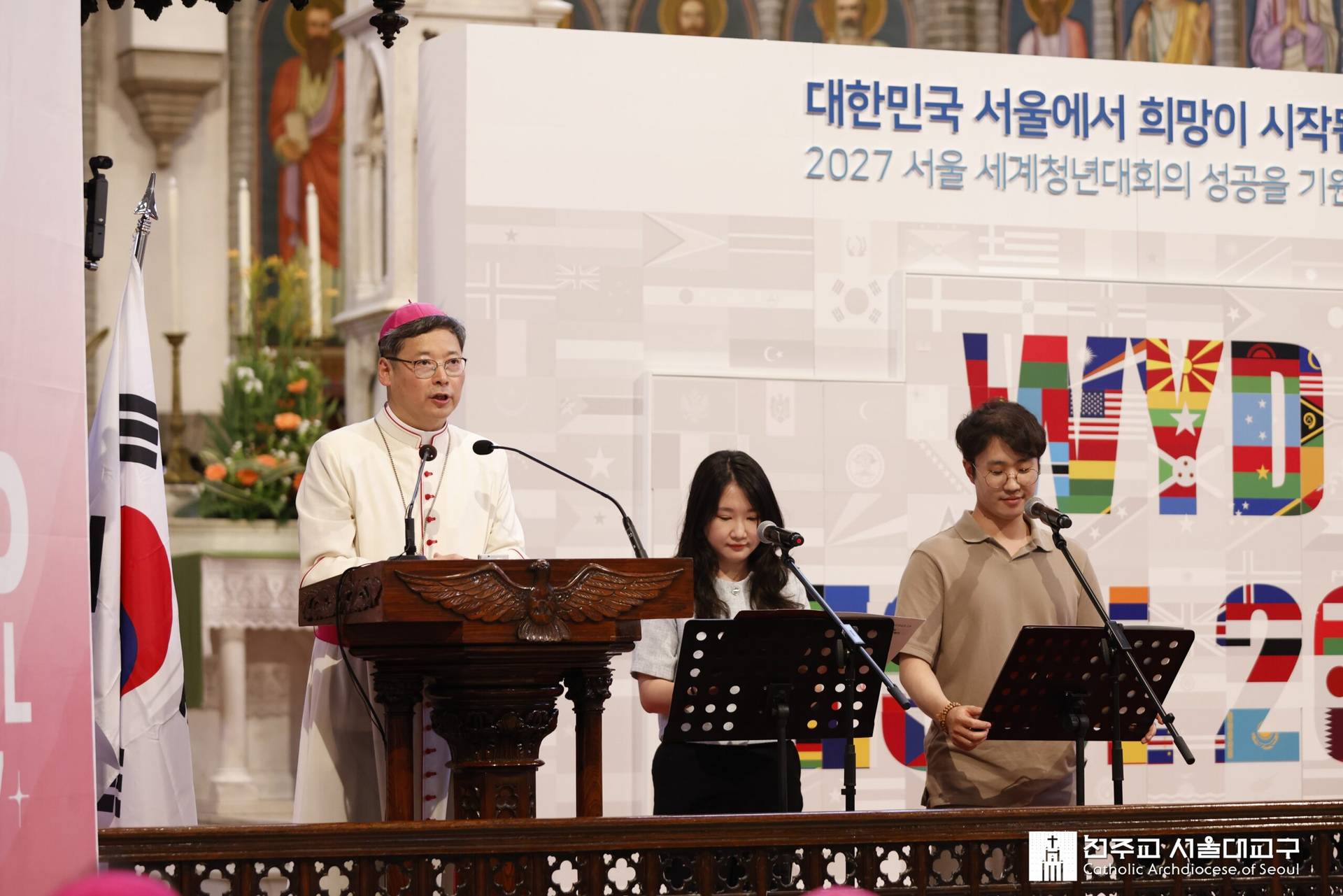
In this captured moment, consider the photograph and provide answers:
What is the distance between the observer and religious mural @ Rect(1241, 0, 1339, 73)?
1222 centimetres

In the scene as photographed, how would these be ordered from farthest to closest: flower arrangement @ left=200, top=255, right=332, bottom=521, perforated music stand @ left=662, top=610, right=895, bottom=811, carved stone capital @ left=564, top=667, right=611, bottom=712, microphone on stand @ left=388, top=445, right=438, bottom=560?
flower arrangement @ left=200, top=255, right=332, bottom=521
perforated music stand @ left=662, top=610, right=895, bottom=811
carved stone capital @ left=564, top=667, right=611, bottom=712
microphone on stand @ left=388, top=445, right=438, bottom=560

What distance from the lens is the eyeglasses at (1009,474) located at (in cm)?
434

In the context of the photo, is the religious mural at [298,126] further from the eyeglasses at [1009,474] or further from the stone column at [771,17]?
the eyeglasses at [1009,474]

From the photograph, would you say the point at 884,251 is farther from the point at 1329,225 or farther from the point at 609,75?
the point at 1329,225

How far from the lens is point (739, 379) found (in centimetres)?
601

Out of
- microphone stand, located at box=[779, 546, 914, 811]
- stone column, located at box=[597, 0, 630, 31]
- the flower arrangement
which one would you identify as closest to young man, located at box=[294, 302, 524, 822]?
microphone stand, located at box=[779, 546, 914, 811]

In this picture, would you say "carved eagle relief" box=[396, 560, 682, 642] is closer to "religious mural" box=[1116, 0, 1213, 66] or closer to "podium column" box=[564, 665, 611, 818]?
"podium column" box=[564, 665, 611, 818]

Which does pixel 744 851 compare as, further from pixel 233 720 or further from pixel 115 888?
pixel 233 720

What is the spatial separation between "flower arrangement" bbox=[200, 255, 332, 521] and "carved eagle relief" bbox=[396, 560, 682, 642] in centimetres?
447

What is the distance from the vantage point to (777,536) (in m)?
4.08

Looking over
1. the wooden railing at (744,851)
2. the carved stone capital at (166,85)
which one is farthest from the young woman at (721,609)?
→ the carved stone capital at (166,85)

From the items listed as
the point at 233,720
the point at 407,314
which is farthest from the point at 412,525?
the point at 233,720

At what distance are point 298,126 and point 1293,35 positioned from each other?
21.9 feet

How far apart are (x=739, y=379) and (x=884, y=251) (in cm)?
68
